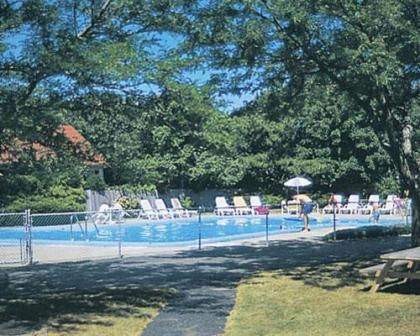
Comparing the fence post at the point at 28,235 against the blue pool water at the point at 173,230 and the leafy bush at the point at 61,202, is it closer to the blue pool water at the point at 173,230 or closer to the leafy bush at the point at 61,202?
the blue pool water at the point at 173,230

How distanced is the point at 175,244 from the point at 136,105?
12.4 metres

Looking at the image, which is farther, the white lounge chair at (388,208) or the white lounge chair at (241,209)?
the white lounge chair at (241,209)

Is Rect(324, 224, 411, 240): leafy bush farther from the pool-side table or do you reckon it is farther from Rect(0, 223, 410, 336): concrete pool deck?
the pool-side table

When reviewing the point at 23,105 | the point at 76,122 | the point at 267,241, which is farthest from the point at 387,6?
the point at 267,241

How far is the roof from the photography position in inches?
371

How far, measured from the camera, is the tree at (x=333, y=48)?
11.4 m

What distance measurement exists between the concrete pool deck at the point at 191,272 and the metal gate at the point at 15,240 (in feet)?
2.40

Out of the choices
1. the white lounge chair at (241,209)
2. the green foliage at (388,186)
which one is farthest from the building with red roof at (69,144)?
the green foliage at (388,186)

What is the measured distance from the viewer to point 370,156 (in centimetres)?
3978

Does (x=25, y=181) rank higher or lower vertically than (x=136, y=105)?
lower

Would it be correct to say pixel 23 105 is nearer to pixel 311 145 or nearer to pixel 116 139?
pixel 116 139

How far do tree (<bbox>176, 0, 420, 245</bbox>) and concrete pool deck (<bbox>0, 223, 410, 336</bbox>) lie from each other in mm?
3531

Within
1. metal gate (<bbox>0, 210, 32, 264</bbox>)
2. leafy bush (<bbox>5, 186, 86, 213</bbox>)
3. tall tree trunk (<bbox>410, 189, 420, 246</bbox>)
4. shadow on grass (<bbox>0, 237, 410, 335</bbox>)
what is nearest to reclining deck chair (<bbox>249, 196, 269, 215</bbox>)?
leafy bush (<bbox>5, 186, 86, 213</bbox>)

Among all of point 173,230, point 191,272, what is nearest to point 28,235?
point 191,272
